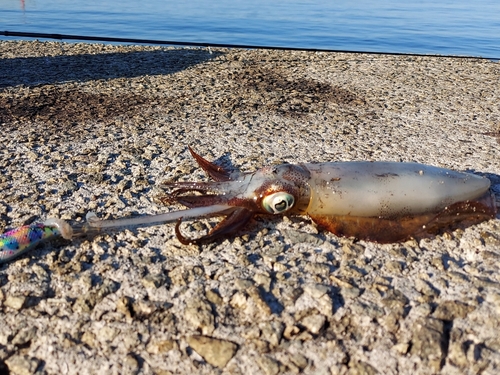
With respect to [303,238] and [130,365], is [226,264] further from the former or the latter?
[130,365]

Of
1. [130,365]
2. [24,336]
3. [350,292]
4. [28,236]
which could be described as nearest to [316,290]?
[350,292]

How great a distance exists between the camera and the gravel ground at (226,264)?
1.67 m

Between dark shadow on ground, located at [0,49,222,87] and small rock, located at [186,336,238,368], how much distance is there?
3585mm

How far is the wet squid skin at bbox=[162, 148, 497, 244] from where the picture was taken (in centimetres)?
229

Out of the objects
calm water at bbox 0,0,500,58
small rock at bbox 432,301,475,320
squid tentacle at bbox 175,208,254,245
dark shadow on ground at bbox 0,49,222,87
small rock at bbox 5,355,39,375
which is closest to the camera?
small rock at bbox 5,355,39,375

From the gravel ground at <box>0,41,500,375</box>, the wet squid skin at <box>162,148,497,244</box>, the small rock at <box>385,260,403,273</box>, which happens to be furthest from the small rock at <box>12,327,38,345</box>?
the small rock at <box>385,260,403,273</box>

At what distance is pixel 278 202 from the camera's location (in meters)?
2.28

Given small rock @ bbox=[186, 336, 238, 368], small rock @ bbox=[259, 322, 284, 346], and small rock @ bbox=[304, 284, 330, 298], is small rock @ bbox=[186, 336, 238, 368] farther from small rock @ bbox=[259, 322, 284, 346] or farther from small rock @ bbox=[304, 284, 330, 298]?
small rock @ bbox=[304, 284, 330, 298]

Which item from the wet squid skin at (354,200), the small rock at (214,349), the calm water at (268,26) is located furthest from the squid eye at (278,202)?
the calm water at (268,26)

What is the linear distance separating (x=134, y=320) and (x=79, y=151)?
1.71 meters

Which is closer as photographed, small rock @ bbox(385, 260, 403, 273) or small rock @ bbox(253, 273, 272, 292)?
small rock @ bbox(253, 273, 272, 292)

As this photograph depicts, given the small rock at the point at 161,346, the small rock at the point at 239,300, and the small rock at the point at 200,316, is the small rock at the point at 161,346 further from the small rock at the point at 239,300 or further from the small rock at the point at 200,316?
the small rock at the point at 239,300

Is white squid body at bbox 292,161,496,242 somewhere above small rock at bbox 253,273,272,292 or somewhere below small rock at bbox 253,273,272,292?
above

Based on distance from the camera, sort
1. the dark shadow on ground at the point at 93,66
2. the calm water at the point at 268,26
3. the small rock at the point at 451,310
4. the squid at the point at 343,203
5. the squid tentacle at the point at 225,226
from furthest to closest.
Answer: the calm water at the point at 268,26, the dark shadow on ground at the point at 93,66, the squid at the point at 343,203, the squid tentacle at the point at 225,226, the small rock at the point at 451,310
